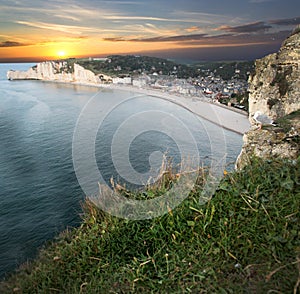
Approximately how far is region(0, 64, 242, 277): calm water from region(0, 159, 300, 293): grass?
588 cm

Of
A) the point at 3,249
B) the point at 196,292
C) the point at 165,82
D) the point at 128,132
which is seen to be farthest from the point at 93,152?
the point at 165,82

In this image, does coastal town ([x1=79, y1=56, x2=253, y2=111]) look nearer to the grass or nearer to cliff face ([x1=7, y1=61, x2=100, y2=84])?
cliff face ([x1=7, y1=61, x2=100, y2=84])

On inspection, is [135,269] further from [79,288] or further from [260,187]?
→ [260,187]

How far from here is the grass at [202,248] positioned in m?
2.59

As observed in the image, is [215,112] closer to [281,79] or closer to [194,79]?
[281,79]

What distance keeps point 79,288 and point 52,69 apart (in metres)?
127

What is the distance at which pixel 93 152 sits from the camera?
84.1ft

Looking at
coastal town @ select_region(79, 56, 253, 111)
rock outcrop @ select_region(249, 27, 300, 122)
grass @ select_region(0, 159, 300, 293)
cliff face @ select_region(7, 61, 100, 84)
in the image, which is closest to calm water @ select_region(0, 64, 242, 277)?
grass @ select_region(0, 159, 300, 293)

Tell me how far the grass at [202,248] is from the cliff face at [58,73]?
101421 mm

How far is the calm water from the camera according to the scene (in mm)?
13586

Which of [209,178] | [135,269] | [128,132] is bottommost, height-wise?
[128,132]

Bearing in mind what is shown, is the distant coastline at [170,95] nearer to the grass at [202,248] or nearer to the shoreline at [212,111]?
the shoreline at [212,111]

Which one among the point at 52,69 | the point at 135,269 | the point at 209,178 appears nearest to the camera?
the point at 135,269

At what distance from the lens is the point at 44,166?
23047 mm
